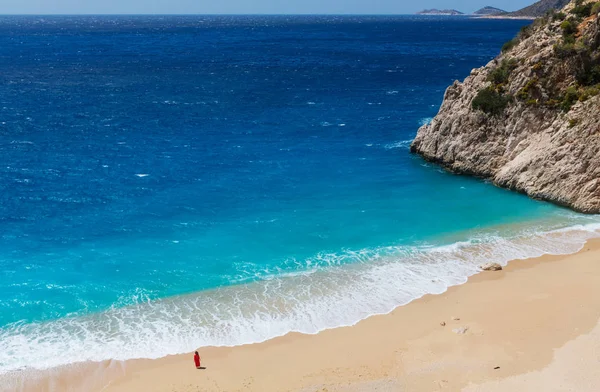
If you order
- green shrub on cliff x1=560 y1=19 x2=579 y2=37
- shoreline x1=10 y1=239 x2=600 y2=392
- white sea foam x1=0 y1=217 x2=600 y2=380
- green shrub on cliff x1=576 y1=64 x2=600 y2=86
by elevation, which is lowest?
shoreline x1=10 y1=239 x2=600 y2=392

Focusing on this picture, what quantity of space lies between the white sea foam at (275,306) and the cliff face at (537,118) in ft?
21.3

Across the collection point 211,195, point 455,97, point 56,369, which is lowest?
point 56,369

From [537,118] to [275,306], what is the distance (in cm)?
2963

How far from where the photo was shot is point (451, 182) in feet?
165

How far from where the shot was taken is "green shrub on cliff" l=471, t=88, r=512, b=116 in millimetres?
49594

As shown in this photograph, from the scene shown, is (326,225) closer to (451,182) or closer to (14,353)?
(451,182)

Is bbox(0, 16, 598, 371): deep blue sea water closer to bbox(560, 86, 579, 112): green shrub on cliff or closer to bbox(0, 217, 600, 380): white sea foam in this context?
bbox(0, 217, 600, 380): white sea foam

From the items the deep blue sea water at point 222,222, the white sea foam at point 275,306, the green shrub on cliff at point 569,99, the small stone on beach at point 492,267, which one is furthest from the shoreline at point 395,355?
the green shrub on cliff at point 569,99

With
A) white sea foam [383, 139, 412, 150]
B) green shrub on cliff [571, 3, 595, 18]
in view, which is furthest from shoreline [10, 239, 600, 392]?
white sea foam [383, 139, 412, 150]

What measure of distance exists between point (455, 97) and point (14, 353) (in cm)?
4404

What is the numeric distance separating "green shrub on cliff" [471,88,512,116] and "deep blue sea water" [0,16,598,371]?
6.81 m

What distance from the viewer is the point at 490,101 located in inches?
1977

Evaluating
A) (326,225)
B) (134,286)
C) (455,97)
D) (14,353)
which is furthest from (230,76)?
(14,353)

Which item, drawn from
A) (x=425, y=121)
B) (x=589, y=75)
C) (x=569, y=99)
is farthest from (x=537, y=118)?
(x=425, y=121)
